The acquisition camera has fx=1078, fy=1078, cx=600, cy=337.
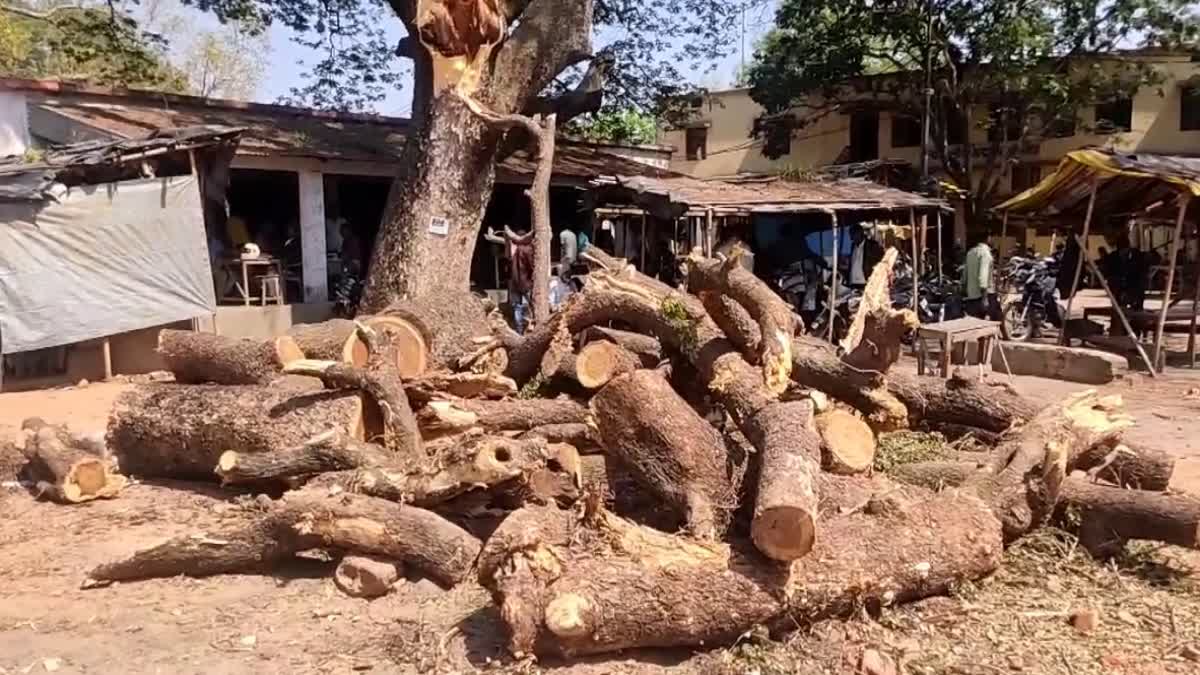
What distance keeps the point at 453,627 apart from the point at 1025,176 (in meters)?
26.0

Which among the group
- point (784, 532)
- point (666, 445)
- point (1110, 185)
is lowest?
point (784, 532)

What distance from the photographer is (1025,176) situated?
89.2ft

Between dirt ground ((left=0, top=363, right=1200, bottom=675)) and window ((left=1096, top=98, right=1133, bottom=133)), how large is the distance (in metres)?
23.7

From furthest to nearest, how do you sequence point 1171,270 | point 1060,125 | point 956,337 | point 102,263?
point 1060,125, point 1171,270, point 102,263, point 956,337

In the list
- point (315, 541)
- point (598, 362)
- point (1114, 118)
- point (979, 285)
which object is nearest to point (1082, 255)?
point (979, 285)

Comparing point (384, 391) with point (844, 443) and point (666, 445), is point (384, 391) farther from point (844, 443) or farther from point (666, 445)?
point (844, 443)

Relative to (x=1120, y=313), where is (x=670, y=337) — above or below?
above

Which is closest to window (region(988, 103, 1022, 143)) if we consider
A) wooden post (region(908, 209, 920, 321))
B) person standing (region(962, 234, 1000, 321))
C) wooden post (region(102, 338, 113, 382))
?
wooden post (region(908, 209, 920, 321))

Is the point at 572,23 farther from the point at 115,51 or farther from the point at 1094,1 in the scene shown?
the point at 1094,1

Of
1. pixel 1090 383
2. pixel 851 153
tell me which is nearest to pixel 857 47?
pixel 851 153

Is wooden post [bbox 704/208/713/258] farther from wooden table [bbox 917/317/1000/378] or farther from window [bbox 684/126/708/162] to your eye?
window [bbox 684/126/708/162]

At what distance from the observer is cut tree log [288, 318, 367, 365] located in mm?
6992

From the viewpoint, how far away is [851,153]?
92.7 feet

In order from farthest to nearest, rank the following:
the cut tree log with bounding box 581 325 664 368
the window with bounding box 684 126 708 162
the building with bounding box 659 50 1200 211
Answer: the window with bounding box 684 126 708 162, the building with bounding box 659 50 1200 211, the cut tree log with bounding box 581 325 664 368
